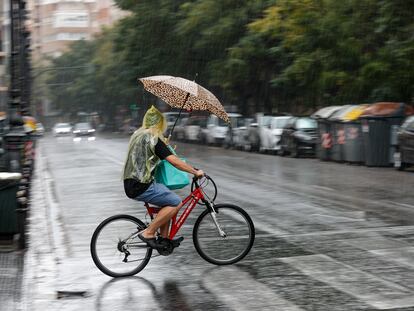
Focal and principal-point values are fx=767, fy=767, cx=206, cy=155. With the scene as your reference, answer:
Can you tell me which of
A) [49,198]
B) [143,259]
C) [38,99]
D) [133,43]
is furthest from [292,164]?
[38,99]

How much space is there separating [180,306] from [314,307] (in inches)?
44.5

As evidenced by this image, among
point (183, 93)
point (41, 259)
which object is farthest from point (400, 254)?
point (41, 259)

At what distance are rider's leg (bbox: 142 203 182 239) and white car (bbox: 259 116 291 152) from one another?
23842 millimetres

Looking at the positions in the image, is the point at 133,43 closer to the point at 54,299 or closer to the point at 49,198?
the point at 49,198

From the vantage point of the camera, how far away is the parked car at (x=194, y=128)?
47.8 metres

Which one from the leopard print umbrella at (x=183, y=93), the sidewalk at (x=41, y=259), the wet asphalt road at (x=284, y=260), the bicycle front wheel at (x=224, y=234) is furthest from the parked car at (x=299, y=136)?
the bicycle front wheel at (x=224, y=234)

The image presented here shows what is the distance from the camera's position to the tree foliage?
89.1 ft

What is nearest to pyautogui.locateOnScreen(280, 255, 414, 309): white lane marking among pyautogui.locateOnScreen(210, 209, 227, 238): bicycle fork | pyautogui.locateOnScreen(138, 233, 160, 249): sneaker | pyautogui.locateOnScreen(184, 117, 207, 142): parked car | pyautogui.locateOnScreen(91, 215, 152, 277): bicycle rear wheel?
pyautogui.locateOnScreen(210, 209, 227, 238): bicycle fork

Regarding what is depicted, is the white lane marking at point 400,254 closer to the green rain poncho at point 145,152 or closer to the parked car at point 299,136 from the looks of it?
the green rain poncho at point 145,152

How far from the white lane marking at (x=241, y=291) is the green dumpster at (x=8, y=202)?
335cm

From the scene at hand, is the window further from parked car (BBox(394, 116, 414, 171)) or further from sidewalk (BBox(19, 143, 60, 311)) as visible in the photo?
sidewalk (BBox(19, 143, 60, 311))

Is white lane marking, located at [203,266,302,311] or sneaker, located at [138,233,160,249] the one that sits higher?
sneaker, located at [138,233,160,249]

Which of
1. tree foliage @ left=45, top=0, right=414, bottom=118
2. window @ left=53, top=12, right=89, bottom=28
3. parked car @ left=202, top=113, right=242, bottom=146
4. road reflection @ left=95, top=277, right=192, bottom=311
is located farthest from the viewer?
window @ left=53, top=12, right=89, bottom=28

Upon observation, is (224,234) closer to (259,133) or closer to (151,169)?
(151,169)
